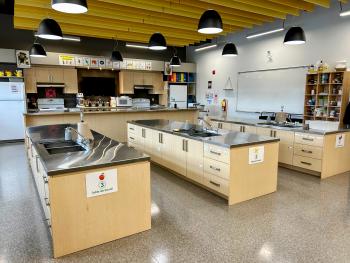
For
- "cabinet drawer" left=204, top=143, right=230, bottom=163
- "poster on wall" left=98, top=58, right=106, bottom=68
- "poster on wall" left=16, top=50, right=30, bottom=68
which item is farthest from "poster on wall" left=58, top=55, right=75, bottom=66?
"cabinet drawer" left=204, top=143, right=230, bottom=163

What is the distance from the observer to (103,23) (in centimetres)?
672

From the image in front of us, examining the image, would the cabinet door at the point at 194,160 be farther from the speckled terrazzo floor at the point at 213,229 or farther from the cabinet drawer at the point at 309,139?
the cabinet drawer at the point at 309,139

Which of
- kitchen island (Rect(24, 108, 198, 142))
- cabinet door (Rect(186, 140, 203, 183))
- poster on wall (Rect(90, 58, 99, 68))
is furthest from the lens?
poster on wall (Rect(90, 58, 99, 68))

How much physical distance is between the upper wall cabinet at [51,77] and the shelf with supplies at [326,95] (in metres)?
7.12

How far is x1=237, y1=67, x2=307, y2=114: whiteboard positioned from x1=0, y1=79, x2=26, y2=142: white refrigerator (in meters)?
6.80

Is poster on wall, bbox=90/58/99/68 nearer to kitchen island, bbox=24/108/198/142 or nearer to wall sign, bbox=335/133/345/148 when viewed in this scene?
kitchen island, bbox=24/108/198/142

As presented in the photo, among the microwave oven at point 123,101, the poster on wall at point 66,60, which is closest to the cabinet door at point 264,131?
the microwave oven at point 123,101

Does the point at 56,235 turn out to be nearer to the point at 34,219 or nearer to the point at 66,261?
the point at 66,261

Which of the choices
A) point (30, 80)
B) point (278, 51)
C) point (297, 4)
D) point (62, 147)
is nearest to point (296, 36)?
point (297, 4)

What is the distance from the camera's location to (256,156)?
11.0 ft

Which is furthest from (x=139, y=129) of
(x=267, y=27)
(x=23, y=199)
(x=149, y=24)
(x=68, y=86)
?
(x=267, y=27)

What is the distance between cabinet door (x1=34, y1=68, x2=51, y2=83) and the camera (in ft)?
26.4

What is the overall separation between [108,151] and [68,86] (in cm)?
682

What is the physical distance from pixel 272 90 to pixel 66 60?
6549mm
